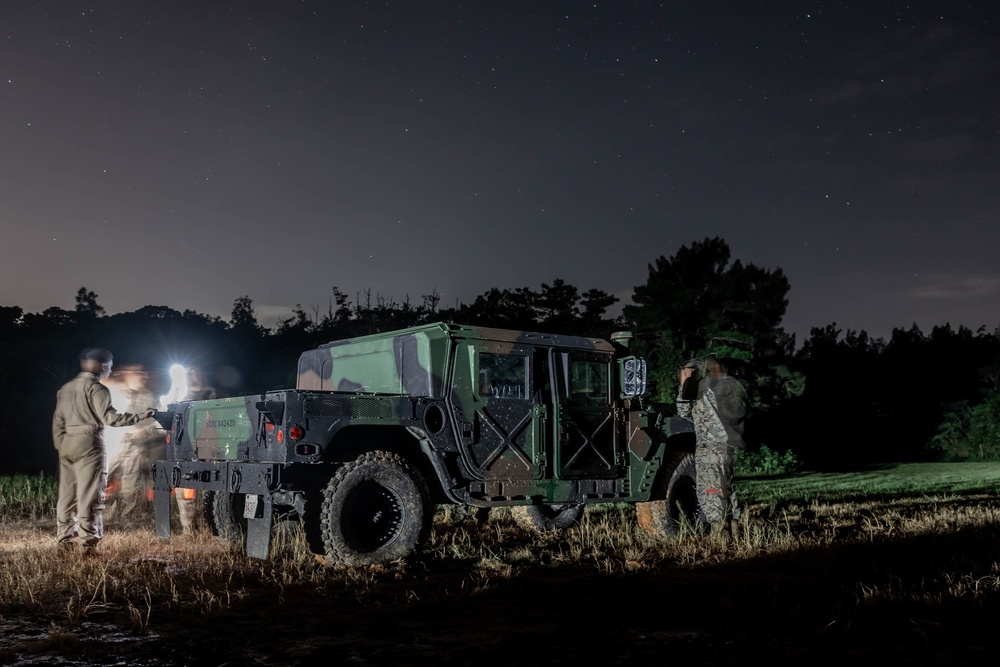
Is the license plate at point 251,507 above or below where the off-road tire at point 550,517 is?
above

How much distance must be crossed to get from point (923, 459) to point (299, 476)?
3648 centimetres

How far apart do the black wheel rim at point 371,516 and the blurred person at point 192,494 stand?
7.41ft

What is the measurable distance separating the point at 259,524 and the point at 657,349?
75.0 feet

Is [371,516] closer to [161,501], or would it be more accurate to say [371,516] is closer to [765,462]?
[161,501]

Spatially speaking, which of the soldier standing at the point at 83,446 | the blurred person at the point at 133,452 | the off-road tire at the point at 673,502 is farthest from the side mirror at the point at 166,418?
the off-road tire at the point at 673,502

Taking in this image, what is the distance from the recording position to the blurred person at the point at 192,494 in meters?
9.33

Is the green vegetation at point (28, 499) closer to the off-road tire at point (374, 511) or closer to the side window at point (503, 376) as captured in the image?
the off-road tire at point (374, 511)

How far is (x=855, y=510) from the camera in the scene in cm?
1181

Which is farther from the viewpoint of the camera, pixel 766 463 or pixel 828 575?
pixel 766 463

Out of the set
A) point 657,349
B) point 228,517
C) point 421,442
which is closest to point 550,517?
point 421,442

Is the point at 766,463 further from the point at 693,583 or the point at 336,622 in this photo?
the point at 336,622

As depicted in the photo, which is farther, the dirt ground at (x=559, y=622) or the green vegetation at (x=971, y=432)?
the green vegetation at (x=971, y=432)

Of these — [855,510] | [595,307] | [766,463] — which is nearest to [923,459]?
[766,463]

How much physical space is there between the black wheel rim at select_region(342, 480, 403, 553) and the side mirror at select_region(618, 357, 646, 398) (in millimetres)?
2485
